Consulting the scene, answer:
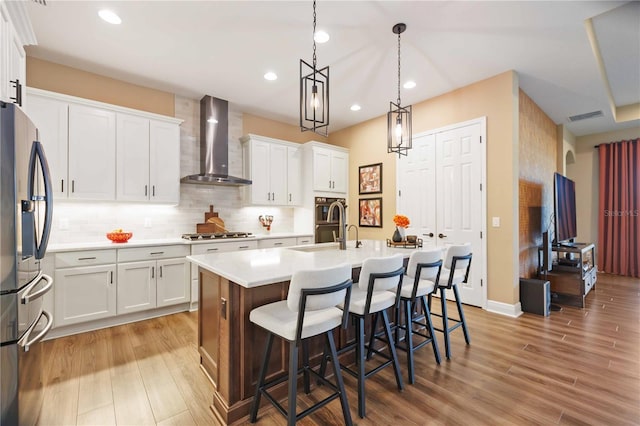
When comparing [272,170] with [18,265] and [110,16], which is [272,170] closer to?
[110,16]

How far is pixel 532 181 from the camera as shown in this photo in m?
4.25


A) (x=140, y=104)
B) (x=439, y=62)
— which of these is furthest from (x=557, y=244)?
(x=140, y=104)

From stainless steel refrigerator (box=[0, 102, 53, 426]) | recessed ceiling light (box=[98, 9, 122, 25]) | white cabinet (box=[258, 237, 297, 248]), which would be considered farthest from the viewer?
white cabinet (box=[258, 237, 297, 248])

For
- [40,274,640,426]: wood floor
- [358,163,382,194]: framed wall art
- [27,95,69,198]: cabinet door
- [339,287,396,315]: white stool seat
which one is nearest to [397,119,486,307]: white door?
[358,163,382,194]: framed wall art

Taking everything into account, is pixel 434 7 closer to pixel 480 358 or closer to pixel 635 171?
pixel 480 358

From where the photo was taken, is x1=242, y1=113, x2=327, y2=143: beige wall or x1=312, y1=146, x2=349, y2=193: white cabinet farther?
x1=312, y1=146, x2=349, y2=193: white cabinet

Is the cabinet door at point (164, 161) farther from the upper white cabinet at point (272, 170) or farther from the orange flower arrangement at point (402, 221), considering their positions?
the orange flower arrangement at point (402, 221)

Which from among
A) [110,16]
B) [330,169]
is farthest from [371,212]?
[110,16]

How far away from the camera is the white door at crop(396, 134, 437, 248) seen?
4355mm

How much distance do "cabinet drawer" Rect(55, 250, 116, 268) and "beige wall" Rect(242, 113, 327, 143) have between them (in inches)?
114

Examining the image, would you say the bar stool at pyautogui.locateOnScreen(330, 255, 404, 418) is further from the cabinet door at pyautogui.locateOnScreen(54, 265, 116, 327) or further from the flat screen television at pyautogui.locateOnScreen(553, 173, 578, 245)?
the flat screen television at pyautogui.locateOnScreen(553, 173, 578, 245)

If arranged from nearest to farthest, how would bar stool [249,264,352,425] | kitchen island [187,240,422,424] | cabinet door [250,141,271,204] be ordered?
bar stool [249,264,352,425] < kitchen island [187,240,422,424] < cabinet door [250,141,271,204]

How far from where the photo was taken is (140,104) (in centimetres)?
394

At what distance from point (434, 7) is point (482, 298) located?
11.4ft
